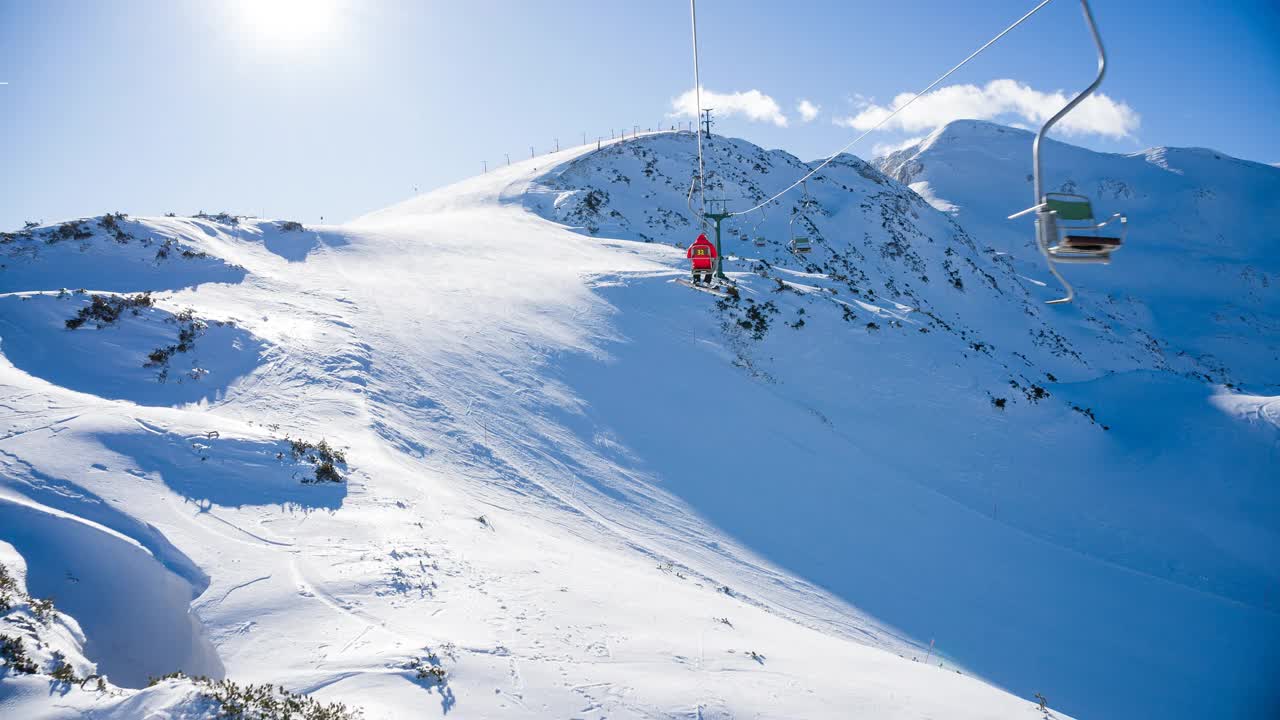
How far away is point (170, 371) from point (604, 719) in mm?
11596

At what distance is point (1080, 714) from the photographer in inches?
435

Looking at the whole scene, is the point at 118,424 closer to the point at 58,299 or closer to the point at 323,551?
the point at 323,551

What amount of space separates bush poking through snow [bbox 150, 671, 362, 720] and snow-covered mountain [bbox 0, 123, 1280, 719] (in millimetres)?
172

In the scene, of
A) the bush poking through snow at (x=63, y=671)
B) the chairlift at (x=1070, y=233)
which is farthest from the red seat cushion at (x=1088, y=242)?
the bush poking through snow at (x=63, y=671)

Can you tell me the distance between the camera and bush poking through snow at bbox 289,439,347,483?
916 cm

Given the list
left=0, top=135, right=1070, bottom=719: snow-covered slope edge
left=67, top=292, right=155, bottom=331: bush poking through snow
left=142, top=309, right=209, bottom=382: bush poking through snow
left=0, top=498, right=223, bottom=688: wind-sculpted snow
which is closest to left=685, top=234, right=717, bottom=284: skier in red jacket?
left=0, top=135, right=1070, bottom=719: snow-covered slope edge

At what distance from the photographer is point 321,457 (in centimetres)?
959

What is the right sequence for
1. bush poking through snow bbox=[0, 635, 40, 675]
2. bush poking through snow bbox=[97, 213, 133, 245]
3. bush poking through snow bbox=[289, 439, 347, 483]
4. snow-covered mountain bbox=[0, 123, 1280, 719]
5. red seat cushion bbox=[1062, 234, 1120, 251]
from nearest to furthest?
bush poking through snow bbox=[0, 635, 40, 675] < snow-covered mountain bbox=[0, 123, 1280, 719] < red seat cushion bbox=[1062, 234, 1120, 251] < bush poking through snow bbox=[289, 439, 347, 483] < bush poking through snow bbox=[97, 213, 133, 245]

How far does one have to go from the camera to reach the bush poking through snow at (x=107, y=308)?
1218cm

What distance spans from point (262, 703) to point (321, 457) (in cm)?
541

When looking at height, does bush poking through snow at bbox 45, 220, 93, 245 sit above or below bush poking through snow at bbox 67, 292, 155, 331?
above

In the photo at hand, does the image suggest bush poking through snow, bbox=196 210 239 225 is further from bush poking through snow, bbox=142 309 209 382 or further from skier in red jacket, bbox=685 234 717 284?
skier in red jacket, bbox=685 234 717 284

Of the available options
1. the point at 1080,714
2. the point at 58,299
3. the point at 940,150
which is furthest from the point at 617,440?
the point at 940,150

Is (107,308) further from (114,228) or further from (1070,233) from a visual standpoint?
(1070,233)
